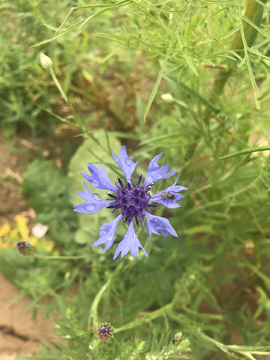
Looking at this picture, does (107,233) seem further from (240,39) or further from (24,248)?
(240,39)

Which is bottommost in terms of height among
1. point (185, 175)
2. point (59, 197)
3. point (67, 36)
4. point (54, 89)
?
point (59, 197)

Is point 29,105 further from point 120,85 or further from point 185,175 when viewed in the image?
point 185,175

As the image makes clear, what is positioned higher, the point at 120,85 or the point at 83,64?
the point at 83,64

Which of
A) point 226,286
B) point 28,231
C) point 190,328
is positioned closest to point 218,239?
point 226,286

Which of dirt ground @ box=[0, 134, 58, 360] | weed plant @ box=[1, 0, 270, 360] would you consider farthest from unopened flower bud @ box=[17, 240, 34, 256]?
dirt ground @ box=[0, 134, 58, 360]

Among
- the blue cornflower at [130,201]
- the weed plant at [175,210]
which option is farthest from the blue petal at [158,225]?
the weed plant at [175,210]

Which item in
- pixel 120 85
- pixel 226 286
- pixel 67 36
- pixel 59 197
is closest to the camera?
pixel 67 36
